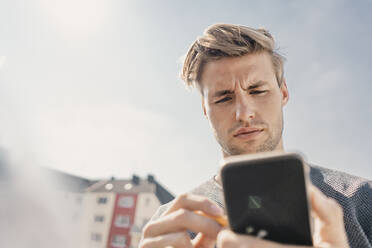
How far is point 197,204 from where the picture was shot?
96cm

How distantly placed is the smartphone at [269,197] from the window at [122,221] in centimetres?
3331

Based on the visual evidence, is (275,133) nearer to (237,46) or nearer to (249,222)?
(237,46)

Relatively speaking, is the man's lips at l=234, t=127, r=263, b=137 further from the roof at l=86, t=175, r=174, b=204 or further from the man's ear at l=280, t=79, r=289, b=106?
the roof at l=86, t=175, r=174, b=204

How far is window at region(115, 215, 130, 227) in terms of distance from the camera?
31.3 metres

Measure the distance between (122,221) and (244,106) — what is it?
110ft

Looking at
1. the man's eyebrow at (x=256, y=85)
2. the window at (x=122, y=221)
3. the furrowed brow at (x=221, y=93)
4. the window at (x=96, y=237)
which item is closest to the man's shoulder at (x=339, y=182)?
the man's eyebrow at (x=256, y=85)

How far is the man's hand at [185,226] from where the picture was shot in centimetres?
91

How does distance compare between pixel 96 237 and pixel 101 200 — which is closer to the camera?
pixel 96 237

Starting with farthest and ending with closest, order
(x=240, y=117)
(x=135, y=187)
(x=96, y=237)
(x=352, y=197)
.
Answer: (x=135, y=187) < (x=96, y=237) < (x=240, y=117) < (x=352, y=197)

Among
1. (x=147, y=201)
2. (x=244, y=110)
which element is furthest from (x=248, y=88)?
(x=147, y=201)

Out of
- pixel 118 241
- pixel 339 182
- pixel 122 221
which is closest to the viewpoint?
pixel 339 182

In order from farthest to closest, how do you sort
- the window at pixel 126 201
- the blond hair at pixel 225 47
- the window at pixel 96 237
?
the window at pixel 126 201
the window at pixel 96 237
the blond hair at pixel 225 47

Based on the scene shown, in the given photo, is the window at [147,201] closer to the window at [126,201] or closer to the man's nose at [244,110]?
the window at [126,201]

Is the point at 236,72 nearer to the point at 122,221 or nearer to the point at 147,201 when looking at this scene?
the point at 147,201
